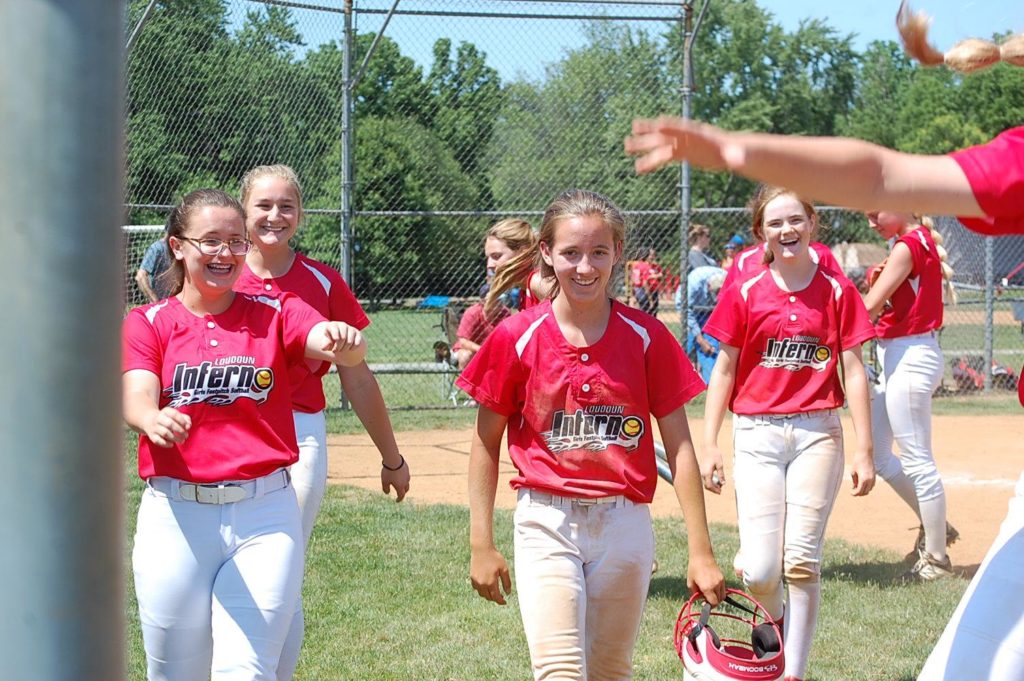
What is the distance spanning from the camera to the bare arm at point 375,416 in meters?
4.22

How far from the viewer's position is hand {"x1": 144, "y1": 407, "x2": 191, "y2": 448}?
10.4ft

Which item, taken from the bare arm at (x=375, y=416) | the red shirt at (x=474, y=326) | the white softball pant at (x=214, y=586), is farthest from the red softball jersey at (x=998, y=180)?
the red shirt at (x=474, y=326)

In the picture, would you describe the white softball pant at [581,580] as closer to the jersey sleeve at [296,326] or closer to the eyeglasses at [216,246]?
the jersey sleeve at [296,326]

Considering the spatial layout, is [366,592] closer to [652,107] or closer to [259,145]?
[259,145]

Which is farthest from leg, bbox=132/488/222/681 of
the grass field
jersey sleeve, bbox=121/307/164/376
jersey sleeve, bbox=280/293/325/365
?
the grass field

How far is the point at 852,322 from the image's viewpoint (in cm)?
505

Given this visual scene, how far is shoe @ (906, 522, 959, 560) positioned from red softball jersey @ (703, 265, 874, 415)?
227 cm

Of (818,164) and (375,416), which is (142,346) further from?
(818,164)

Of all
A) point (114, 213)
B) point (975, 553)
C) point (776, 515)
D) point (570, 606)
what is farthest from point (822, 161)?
point (975, 553)

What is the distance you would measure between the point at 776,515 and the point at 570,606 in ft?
5.41

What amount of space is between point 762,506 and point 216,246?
253 centimetres

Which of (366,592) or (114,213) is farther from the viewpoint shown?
(366,592)

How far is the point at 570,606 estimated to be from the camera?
3.53 metres

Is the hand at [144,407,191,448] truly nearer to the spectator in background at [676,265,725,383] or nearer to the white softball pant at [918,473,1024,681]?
the white softball pant at [918,473,1024,681]
